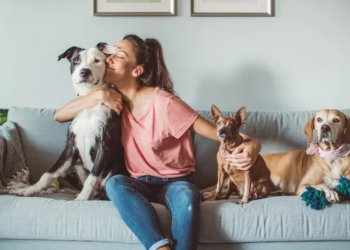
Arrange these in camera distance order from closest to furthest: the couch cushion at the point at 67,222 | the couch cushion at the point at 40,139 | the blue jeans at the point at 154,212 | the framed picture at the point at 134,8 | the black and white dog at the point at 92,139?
1. the blue jeans at the point at 154,212
2. the couch cushion at the point at 67,222
3. the black and white dog at the point at 92,139
4. the couch cushion at the point at 40,139
5. the framed picture at the point at 134,8

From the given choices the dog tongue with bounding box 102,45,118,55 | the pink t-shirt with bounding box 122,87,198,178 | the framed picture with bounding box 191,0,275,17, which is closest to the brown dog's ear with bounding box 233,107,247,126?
the pink t-shirt with bounding box 122,87,198,178

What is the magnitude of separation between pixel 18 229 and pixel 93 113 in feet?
2.18

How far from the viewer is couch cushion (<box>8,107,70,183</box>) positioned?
2.31 metres

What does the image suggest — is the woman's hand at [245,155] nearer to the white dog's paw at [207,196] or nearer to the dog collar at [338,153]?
the white dog's paw at [207,196]

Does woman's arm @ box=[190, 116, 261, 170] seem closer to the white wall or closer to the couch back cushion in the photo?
the couch back cushion

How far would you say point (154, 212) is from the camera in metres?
1.58

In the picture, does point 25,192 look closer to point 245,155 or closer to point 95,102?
point 95,102

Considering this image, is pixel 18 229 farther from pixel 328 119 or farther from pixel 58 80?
pixel 328 119

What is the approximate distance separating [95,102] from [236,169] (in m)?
0.82

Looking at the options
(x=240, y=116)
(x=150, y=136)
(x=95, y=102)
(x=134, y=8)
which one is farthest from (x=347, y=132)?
(x=134, y=8)

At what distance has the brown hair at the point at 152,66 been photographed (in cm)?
204

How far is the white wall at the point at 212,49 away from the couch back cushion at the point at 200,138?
14.7 inches

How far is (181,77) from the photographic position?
272cm

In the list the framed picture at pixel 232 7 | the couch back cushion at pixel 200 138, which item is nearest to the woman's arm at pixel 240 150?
the couch back cushion at pixel 200 138
